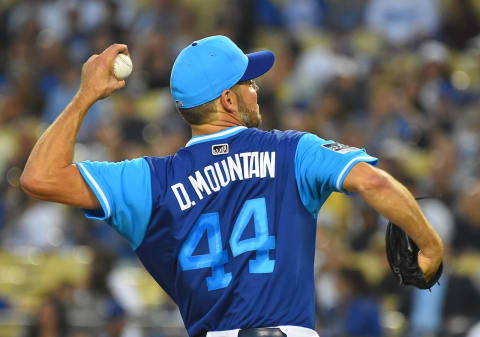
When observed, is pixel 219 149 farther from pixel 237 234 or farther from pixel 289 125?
pixel 289 125

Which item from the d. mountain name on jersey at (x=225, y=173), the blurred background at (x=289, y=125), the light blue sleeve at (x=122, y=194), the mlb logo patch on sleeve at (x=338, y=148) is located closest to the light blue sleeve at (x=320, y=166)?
the mlb logo patch on sleeve at (x=338, y=148)

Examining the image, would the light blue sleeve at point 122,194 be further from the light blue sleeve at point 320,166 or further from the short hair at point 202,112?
the light blue sleeve at point 320,166

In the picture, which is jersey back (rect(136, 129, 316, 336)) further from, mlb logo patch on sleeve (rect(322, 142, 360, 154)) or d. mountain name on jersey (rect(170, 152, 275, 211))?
mlb logo patch on sleeve (rect(322, 142, 360, 154))

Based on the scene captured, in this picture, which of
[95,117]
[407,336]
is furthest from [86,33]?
[407,336]

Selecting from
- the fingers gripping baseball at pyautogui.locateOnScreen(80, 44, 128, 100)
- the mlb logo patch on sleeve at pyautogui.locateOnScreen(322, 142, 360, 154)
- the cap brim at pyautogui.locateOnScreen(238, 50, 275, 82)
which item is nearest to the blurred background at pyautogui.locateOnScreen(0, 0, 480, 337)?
the cap brim at pyautogui.locateOnScreen(238, 50, 275, 82)

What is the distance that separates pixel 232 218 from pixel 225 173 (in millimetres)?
164

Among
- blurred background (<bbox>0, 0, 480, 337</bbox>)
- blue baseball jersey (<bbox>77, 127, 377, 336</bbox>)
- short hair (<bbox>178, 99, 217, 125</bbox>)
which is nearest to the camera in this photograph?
blue baseball jersey (<bbox>77, 127, 377, 336</bbox>)

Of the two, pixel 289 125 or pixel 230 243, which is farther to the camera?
pixel 289 125

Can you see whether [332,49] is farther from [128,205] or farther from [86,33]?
[128,205]

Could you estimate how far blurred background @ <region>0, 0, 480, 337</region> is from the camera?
7.83 metres

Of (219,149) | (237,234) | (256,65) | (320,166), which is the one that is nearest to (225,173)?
(219,149)

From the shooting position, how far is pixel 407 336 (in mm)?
7246

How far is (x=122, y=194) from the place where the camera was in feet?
11.6

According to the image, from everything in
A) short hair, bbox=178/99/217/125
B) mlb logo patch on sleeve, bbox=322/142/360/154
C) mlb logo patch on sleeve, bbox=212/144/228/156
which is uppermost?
short hair, bbox=178/99/217/125
